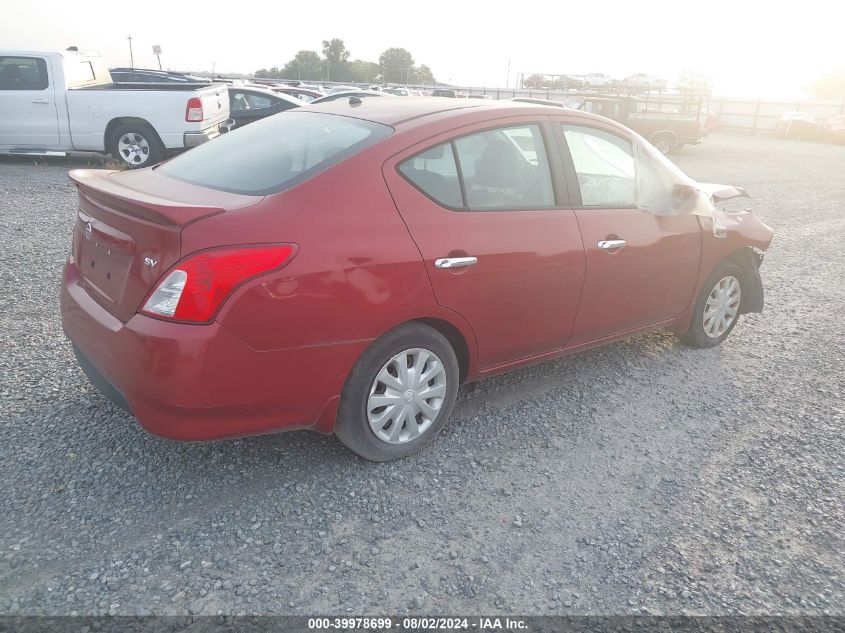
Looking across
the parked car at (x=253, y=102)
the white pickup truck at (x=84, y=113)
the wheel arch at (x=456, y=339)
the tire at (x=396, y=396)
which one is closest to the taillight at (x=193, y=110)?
the white pickup truck at (x=84, y=113)

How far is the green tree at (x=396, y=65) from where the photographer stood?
81.8m

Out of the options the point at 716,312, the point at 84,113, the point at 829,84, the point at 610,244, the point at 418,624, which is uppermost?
the point at 829,84

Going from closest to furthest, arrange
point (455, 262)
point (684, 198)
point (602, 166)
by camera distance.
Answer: point (455, 262)
point (602, 166)
point (684, 198)

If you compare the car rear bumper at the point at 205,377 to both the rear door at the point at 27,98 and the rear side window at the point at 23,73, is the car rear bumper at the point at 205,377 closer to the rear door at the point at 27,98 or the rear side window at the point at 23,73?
the rear door at the point at 27,98

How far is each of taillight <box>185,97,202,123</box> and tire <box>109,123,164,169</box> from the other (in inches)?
27.8

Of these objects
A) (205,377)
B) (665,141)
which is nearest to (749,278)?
(205,377)

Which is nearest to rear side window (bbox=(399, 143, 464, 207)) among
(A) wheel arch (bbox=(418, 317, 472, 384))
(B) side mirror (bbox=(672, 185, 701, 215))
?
(A) wheel arch (bbox=(418, 317, 472, 384))

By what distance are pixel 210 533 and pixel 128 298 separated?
100 cm

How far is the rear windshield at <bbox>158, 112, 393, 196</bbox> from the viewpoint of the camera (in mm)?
3111

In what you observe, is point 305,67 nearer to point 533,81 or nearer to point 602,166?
point 533,81

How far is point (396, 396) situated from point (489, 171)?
48.3 inches

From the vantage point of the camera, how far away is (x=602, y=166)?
13.3 ft

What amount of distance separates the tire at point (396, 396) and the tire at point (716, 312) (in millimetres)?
2213

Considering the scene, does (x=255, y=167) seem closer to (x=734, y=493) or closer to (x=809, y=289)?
(x=734, y=493)
